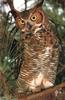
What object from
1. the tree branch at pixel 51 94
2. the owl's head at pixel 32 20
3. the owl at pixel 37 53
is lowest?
the tree branch at pixel 51 94

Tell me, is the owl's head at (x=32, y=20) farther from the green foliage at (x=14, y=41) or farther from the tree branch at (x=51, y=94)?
the tree branch at (x=51, y=94)

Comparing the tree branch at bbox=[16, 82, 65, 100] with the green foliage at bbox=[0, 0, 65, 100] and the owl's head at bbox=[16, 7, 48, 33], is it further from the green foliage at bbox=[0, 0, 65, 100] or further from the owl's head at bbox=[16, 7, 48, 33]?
the owl's head at bbox=[16, 7, 48, 33]

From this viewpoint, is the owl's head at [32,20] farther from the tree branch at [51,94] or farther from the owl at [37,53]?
the tree branch at [51,94]

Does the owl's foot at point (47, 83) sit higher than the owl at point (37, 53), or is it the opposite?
the owl at point (37, 53)

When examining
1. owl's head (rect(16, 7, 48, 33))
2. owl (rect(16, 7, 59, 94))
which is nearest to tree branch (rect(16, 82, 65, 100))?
owl (rect(16, 7, 59, 94))

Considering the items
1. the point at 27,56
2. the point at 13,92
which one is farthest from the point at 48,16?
the point at 13,92

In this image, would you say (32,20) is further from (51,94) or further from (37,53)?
(51,94)

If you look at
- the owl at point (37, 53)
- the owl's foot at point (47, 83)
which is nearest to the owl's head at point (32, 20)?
the owl at point (37, 53)

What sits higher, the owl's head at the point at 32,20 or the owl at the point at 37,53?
the owl's head at the point at 32,20

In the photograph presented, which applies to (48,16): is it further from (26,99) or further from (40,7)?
(26,99)
